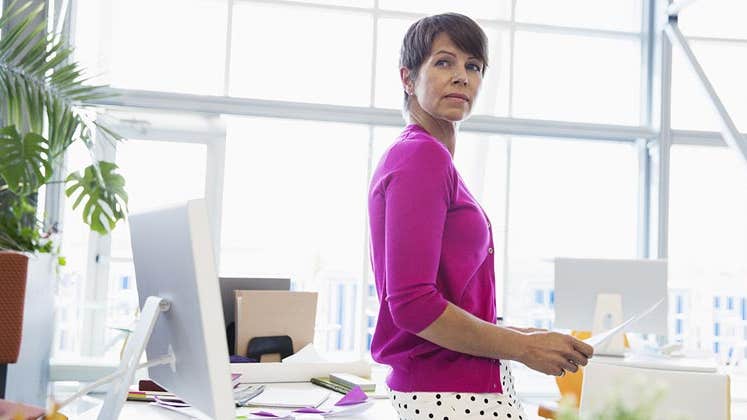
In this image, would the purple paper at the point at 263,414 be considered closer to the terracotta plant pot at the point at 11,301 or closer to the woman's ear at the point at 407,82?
the woman's ear at the point at 407,82

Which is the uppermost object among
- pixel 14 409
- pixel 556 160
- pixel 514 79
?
pixel 514 79

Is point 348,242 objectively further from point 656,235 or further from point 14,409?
point 14,409

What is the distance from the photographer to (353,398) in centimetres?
199

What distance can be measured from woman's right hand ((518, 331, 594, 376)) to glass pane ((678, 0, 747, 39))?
5.84m

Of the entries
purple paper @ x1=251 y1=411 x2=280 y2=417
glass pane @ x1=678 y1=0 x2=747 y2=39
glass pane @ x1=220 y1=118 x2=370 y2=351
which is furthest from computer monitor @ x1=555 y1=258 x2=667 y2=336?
glass pane @ x1=678 y1=0 x2=747 y2=39

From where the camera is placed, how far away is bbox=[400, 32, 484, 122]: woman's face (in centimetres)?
147

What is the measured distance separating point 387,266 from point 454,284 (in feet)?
0.47

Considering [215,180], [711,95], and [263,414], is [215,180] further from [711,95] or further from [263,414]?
[263,414]

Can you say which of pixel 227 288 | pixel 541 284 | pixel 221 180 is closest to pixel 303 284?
pixel 221 180

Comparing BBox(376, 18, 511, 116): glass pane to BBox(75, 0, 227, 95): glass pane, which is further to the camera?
BBox(376, 18, 511, 116): glass pane

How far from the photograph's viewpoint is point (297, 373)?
92.5 inches

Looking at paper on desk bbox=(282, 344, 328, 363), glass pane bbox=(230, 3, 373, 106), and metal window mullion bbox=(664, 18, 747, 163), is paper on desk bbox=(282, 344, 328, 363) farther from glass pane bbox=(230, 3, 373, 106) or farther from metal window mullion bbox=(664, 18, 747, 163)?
metal window mullion bbox=(664, 18, 747, 163)

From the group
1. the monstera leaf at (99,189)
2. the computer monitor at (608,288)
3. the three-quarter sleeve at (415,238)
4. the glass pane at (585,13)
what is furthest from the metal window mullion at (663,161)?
the three-quarter sleeve at (415,238)

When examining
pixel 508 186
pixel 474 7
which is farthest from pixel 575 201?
pixel 474 7
